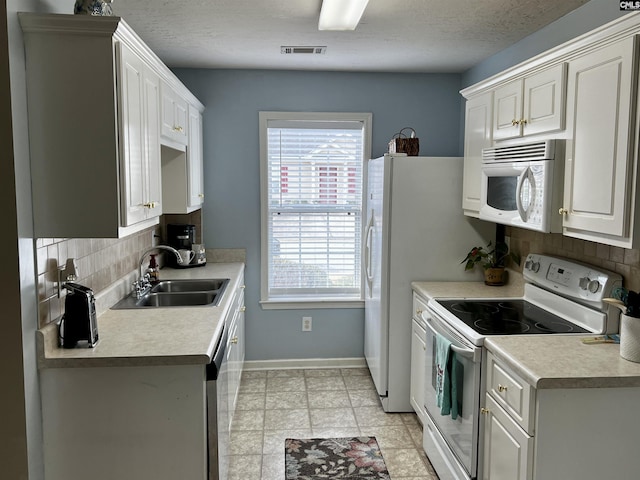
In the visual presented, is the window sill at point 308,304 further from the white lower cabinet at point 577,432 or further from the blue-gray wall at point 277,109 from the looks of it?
the white lower cabinet at point 577,432

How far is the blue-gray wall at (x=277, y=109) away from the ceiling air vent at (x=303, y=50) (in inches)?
24.5

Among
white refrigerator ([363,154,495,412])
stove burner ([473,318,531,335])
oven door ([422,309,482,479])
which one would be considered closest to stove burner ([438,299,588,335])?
stove burner ([473,318,531,335])

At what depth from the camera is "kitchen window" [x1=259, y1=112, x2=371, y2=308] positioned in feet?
13.9

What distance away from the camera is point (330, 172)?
4.30 meters

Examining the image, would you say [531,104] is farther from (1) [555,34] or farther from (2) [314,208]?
(2) [314,208]

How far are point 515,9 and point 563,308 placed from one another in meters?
1.52

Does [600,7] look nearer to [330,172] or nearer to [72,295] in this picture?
[330,172]

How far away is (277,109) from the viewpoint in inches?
164

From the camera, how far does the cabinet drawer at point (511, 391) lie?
190 cm

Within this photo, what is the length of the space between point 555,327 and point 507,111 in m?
1.13

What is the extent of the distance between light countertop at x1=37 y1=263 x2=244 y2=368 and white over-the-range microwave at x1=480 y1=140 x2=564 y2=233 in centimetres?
153

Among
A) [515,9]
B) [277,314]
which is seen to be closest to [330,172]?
[277,314]

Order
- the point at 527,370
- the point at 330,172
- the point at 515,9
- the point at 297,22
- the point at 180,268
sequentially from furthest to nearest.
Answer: the point at 330,172 → the point at 180,268 → the point at 297,22 → the point at 515,9 → the point at 527,370

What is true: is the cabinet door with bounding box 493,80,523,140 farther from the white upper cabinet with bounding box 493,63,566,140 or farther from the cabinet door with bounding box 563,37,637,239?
the cabinet door with bounding box 563,37,637,239
